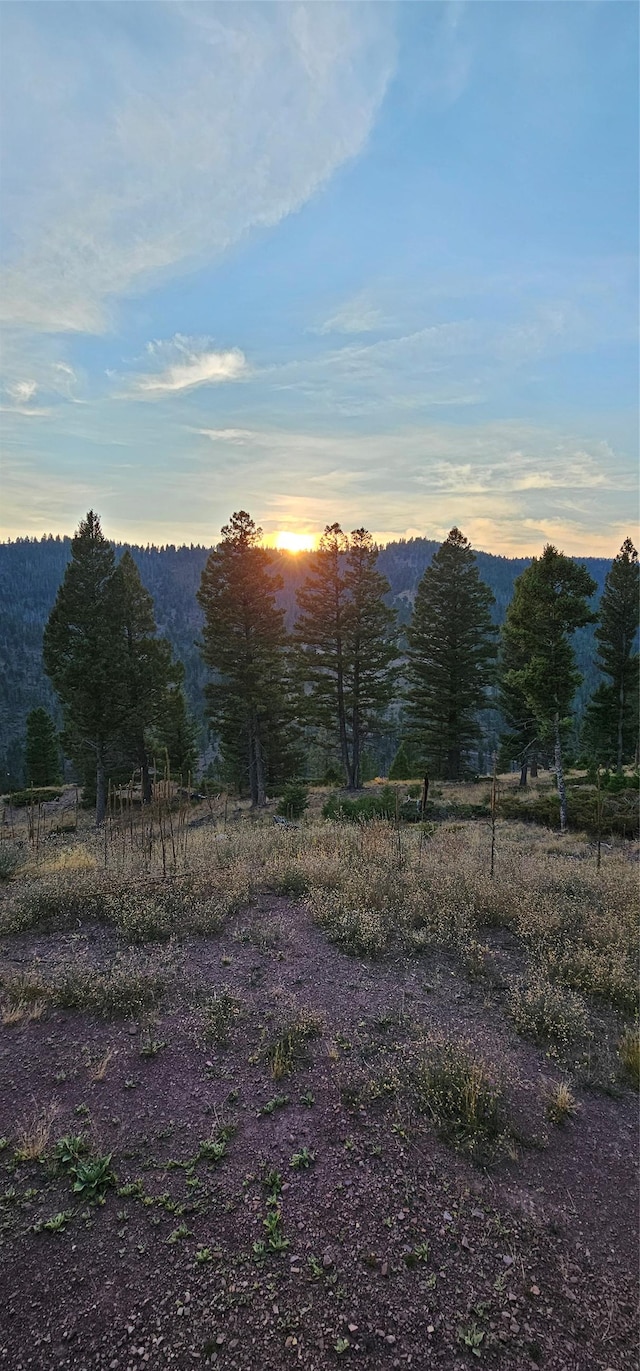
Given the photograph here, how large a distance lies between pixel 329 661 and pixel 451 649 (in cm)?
765

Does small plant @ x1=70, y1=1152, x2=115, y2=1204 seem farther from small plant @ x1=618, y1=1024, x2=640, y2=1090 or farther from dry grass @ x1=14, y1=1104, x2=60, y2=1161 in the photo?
small plant @ x1=618, y1=1024, x2=640, y2=1090

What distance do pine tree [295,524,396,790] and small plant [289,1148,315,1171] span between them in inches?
1002

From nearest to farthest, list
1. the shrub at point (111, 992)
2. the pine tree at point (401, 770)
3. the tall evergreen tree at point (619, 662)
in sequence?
the shrub at point (111, 992), the tall evergreen tree at point (619, 662), the pine tree at point (401, 770)

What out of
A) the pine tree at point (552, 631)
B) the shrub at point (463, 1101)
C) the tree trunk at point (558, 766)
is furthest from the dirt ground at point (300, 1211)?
the pine tree at point (552, 631)

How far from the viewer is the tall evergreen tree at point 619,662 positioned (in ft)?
117

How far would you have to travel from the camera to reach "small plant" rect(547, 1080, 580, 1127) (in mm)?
4688

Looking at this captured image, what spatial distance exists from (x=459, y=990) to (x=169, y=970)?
10.9ft

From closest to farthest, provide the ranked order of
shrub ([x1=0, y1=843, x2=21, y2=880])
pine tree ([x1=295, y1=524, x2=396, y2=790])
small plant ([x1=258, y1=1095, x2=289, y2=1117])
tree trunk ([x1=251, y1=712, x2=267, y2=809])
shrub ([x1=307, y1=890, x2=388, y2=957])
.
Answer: small plant ([x1=258, y1=1095, x2=289, y2=1117]) < shrub ([x1=307, y1=890, x2=388, y2=957]) < shrub ([x1=0, y1=843, x2=21, y2=880]) < tree trunk ([x1=251, y1=712, x2=267, y2=809]) < pine tree ([x1=295, y1=524, x2=396, y2=790])

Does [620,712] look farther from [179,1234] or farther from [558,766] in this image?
[179,1234]

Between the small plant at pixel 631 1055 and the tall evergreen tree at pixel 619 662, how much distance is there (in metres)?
32.4

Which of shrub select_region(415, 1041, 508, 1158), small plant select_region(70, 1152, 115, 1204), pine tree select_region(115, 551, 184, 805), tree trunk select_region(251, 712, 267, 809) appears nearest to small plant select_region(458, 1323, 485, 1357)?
shrub select_region(415, 1041, 508, 1158)

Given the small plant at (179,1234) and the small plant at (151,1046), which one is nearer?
the small plant at (179,1234)

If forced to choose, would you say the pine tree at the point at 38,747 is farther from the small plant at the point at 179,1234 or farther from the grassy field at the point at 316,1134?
the small plant at the point at 179,1234

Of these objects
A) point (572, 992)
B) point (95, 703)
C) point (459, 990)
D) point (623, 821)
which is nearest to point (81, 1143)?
point (459, 990)
